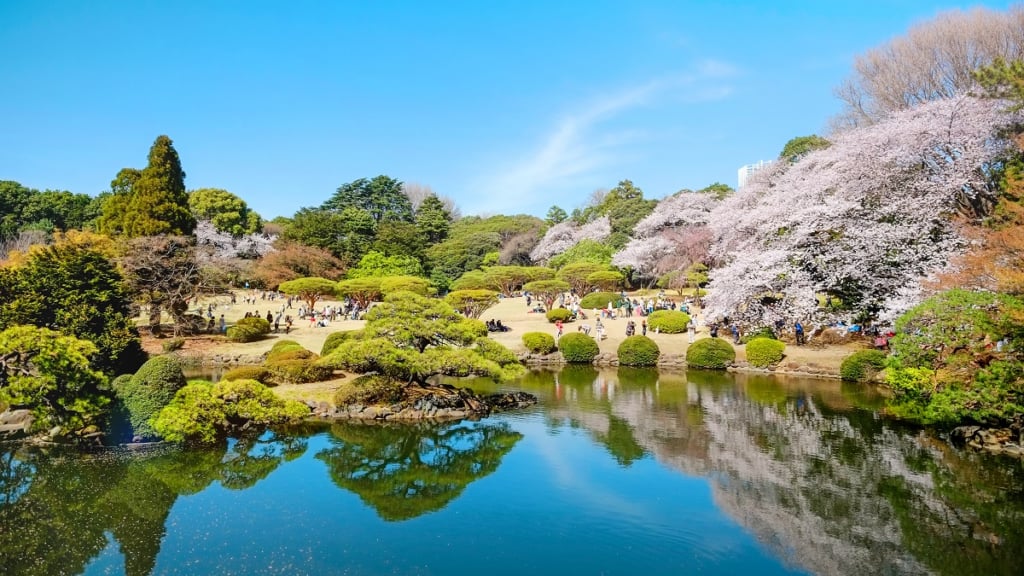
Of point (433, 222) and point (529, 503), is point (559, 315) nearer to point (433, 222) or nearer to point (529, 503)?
point (529, 503)

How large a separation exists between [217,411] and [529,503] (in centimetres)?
861

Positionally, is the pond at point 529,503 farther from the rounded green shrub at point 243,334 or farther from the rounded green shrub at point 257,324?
the rounded green shrub at point 257,324

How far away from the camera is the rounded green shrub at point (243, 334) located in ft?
107

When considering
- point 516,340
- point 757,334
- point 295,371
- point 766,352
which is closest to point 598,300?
point 516,340

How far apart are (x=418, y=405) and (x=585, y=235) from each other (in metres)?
46.3

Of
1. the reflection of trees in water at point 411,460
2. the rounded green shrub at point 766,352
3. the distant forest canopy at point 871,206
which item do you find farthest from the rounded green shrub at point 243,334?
the rounded green shrub at point 766,352

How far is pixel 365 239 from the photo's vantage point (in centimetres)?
6028

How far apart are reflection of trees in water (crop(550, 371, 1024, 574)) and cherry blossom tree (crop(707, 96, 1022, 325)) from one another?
6.13m

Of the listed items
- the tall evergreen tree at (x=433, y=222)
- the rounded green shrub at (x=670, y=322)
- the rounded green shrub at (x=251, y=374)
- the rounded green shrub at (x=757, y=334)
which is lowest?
the rounded green shrub at (x=251, y=374)

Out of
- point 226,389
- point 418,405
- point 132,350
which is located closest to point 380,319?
point 418,405

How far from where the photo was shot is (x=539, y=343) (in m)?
30.5

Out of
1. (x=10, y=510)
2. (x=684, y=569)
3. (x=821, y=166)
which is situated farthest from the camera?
(x=821, y=166)

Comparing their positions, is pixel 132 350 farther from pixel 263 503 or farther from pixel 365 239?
pixel 365 239

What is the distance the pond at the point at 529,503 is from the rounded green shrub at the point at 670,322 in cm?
1526
